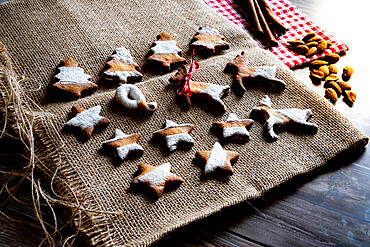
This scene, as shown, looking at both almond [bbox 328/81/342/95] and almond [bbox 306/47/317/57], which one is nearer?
almond [bbox 328/81/342/95]

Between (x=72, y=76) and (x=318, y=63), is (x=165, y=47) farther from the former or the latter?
(x=318, y=63)

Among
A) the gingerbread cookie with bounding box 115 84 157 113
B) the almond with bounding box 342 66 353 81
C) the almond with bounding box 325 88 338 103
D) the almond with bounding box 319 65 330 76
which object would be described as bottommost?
the gingerbread cookie with bounding box 115 84 157 113

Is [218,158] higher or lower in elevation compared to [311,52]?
lower

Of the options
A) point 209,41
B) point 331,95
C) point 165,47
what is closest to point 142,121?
point 165,47

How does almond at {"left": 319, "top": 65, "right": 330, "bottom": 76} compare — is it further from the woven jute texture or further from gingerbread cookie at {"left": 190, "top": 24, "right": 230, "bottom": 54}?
gingerbread cookie at {"left": 190, "top": 24, "right": 230, "bottom": 54}

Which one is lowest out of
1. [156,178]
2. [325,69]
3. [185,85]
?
[156,178]

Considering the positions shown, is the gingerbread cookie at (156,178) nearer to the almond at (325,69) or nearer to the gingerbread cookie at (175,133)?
the gingerbread cookie at (175,133)

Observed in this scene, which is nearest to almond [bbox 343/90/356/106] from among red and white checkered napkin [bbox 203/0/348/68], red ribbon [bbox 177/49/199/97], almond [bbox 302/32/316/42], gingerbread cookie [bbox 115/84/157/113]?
red and white checkered napkin [bbox 203/0/348/68]
